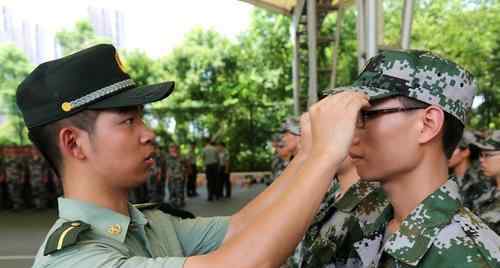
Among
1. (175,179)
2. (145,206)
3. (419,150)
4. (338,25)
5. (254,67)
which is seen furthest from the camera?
(254,67)

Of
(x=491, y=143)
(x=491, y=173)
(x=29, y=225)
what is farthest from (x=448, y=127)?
(x=29, y=225)

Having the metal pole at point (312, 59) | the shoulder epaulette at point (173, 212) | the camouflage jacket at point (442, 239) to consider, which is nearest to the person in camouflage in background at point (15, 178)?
the metal pole at point (312, 59)

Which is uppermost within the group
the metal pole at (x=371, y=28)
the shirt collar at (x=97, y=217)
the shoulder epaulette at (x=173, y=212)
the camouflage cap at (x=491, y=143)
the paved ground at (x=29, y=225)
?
the metal pole at (x=371, y=28)

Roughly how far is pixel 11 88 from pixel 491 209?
18.5 m

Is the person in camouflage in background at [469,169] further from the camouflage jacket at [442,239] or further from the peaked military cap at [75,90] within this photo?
the peaked military cap at [75,90]

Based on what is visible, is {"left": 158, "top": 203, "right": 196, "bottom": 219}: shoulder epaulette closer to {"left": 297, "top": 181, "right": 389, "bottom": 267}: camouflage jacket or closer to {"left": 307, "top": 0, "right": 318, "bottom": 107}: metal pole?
{"left": 297, "top": 181, "right": 389, "bottom": 267}: camouflage jacket

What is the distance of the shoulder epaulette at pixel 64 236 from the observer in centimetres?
117

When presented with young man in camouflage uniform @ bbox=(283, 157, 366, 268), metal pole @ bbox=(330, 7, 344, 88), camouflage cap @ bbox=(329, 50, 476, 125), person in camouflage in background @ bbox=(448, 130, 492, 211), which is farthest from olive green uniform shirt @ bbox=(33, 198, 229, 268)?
metal pole @ bbox=(330, 7, 344, 88)

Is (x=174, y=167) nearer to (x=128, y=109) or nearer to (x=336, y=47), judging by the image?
(x=336, y=47)

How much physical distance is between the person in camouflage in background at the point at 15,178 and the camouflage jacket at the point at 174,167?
3227mm

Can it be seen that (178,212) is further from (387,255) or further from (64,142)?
(387,255)

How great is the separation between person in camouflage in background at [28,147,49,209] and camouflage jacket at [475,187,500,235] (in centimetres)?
989

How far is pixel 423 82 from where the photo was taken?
137cm

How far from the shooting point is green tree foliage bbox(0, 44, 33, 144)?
15742 mm
